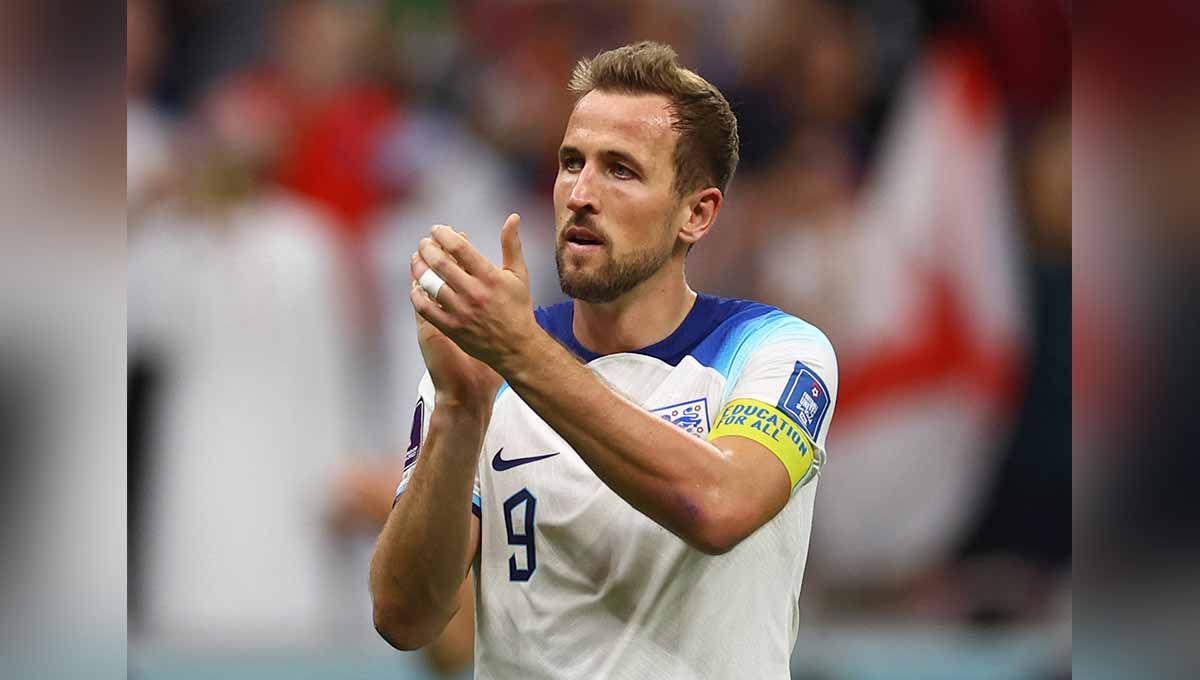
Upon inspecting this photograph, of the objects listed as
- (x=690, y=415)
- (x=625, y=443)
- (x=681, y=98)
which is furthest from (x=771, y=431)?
(x=681, y=98)

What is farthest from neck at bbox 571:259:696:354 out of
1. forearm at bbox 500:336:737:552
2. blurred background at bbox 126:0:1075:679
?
blurred background at bbox 126:0:1075:679

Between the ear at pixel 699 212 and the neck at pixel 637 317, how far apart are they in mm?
82

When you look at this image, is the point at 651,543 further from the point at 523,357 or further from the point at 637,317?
the point at 523,357

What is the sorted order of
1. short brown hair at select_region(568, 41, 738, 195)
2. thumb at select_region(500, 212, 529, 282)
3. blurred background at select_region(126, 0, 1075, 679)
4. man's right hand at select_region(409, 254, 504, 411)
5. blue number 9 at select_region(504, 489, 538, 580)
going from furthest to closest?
1. blurred background at select_region(126, 0, 1075, 679)
2. short brown hair at select_region(568, 41, 738, 195)
3. blue number 9 at select_region(504, 489, 538, 580)
4. man's right hand at select_region(409, 254, 504, 411)
5. thumb at select_region(500, 212, 529, 282)

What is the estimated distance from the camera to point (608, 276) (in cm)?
265

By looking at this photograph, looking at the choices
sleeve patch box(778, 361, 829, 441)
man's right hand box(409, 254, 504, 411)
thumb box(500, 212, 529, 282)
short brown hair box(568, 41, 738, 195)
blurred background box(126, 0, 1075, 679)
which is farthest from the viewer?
blurred background box(126, 0, 1075, 679)

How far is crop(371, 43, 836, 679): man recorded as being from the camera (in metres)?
2.37

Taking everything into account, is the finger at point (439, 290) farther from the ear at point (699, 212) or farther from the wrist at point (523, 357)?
the ear at point (699, 212)

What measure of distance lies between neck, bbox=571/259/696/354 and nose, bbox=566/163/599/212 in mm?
216

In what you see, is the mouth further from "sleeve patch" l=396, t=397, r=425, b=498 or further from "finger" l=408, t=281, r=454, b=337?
"finger" l=408, t=281, r=454, b=337
